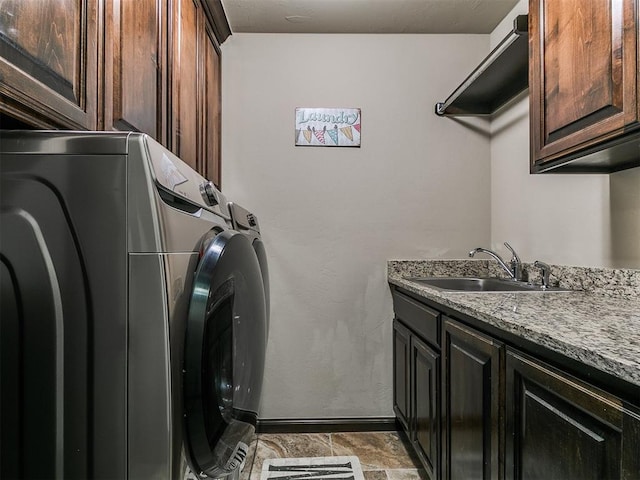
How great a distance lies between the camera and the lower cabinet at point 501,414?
72 centimetres

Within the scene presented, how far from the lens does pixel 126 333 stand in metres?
0.71

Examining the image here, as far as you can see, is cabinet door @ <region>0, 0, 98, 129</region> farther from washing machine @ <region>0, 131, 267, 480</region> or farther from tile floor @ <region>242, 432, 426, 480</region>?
tile floor @ <region>242, 432, 426, 480</region>

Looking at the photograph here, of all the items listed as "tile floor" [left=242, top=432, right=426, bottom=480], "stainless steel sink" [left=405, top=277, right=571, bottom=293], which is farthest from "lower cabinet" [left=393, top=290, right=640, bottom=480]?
"stainless steel sink" [left=405, top=277, right=571, bottom=293]

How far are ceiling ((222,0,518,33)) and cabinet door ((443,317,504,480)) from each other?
174 cm

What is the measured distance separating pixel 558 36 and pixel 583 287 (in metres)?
0.97

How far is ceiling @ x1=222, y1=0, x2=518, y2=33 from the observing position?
2209mm

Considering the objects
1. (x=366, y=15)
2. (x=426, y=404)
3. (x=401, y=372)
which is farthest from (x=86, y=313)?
(x=366, y=15)

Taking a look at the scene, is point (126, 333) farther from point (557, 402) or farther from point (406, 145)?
point (406, 145)

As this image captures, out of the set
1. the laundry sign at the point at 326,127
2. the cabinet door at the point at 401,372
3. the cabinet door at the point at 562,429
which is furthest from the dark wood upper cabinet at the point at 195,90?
the cabinet door at the point at 562,429

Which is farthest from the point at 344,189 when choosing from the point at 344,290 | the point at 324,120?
the point at 344,290

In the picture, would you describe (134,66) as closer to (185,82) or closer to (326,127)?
(185,82)

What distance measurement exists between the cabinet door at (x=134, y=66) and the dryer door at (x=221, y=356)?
57cm

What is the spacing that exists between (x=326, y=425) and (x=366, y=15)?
2.42 meters

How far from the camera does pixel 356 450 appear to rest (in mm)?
2242
